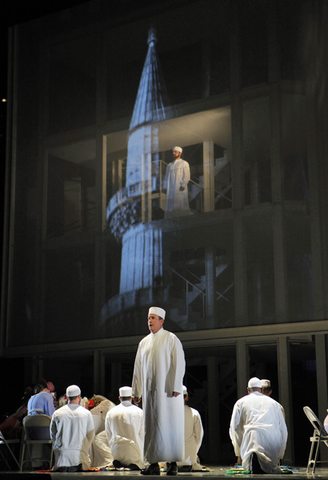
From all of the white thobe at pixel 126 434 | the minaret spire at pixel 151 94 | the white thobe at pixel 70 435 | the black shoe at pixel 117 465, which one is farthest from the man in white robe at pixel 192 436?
the minaret spire at pixel 151 94

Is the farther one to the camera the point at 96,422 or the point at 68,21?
the point at 68,21

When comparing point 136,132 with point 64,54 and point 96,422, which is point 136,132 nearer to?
point 64,54

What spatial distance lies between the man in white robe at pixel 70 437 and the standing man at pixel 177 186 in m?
Answer: 4.43

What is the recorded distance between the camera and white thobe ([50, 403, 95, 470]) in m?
8.75

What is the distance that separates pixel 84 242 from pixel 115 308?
1490 millimetres

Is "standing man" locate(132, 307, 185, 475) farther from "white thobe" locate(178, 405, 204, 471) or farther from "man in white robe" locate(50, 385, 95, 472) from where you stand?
"white thobe" locate(178, 405, 204, 471)

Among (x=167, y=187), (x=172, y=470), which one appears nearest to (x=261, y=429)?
(x=172, y=470)

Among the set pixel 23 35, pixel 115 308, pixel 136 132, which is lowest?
pixel 115 308

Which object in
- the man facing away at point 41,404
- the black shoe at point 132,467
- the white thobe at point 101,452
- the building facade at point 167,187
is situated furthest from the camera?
the building facade at point 167,187

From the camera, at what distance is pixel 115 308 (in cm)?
1249

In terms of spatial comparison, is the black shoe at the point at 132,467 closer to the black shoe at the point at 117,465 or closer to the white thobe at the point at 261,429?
the black shoe at the point at 117,465

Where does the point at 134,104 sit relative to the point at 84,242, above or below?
above

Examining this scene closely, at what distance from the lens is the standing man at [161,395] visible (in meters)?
7.21

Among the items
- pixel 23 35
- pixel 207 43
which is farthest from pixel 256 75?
pixel 23 35
